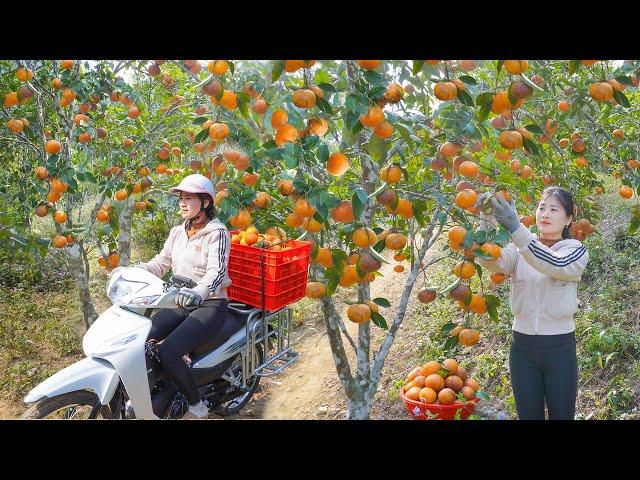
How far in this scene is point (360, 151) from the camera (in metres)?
2.12

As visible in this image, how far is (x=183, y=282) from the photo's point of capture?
2289 mm

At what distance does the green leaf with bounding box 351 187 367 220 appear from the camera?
5.42 ft

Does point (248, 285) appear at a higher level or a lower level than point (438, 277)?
higher

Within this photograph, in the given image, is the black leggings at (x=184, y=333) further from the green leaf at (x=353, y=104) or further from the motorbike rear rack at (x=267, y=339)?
the green leaf at (x=353, y=104)

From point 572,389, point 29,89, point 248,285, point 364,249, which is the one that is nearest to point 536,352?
point 572,389

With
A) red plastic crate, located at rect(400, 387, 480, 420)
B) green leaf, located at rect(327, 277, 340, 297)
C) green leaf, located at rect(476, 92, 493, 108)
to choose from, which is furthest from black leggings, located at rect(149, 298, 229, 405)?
green leaf, located at rect(476, 92, 493, 108)

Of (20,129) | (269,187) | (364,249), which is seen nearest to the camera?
(364,249)

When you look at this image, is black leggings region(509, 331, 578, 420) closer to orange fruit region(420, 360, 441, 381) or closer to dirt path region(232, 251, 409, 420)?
orange fruit region(420, 360, 441, 381)

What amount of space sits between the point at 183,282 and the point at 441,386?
138cm

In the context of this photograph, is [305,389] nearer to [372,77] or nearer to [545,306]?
[545,306]

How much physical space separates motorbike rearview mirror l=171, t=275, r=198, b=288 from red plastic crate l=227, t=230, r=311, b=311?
0.78 feet

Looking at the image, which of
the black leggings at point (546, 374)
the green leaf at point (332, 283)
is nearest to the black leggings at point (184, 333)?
the green leaf at point (332, 283)

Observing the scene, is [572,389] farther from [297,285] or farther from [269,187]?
[269,187]

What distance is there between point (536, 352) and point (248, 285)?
121 cm
